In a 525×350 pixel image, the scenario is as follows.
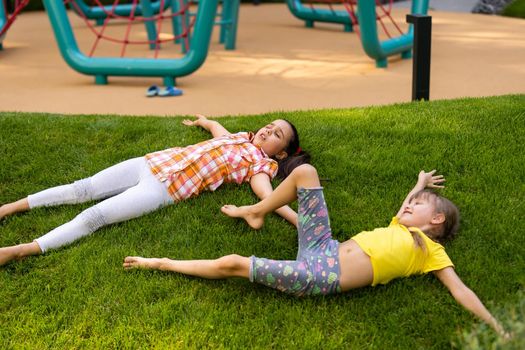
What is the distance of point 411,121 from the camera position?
13.8 feet

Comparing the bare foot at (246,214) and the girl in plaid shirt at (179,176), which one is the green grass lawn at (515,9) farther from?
the bare foot at (246,214)

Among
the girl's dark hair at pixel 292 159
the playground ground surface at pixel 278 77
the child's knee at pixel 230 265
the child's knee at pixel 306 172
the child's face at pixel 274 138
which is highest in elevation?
the child's knee at pixel 306 172

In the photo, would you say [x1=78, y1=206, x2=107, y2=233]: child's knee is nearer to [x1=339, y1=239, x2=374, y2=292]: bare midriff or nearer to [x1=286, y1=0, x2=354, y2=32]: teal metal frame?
[x1=339, y1=239, x2=374, y2=292]: bare midriff

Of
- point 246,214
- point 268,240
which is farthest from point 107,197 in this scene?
point 268,240

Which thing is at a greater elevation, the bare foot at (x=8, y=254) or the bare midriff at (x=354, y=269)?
the bare midriff at (x=354, y=269)

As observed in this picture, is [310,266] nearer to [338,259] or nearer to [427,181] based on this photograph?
[338,259]

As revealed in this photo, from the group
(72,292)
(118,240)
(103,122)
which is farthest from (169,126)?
(72,292)

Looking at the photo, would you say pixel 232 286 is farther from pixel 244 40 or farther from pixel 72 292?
pixel 244 40

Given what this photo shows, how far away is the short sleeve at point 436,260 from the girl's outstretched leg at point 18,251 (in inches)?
69.1

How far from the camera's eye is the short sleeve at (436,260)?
262 centimetres

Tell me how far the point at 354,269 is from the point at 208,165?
3.84ft

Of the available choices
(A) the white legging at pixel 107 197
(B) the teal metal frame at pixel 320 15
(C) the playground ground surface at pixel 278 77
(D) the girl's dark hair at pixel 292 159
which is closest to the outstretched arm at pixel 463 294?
(D) the girl's dark hair at pixel 292 159

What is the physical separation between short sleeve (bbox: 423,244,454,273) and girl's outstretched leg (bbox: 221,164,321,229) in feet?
1.81

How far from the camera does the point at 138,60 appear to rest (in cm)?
636
